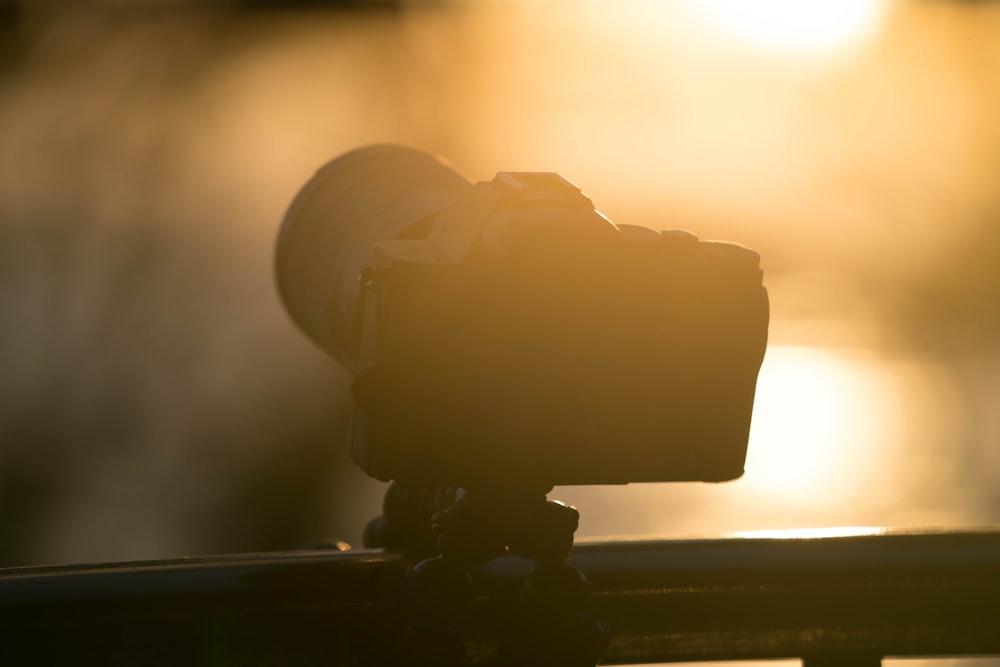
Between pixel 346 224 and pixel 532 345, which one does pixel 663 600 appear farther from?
pixel 346 224

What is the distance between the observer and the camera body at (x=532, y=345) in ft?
3.54

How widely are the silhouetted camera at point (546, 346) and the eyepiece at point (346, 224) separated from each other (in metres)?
0.28

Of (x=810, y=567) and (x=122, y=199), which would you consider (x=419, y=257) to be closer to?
(x=810, y=567)

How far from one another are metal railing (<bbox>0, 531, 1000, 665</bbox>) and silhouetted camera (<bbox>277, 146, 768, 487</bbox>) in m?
0.10

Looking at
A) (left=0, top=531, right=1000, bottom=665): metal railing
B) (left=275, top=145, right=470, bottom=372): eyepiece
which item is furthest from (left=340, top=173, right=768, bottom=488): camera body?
(left=275, top=145, right=470, bottom=372): eyepiece

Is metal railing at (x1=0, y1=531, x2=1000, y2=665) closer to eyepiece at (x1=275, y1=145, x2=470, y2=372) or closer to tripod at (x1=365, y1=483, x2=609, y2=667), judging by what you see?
tripod at (x1=365, y1=483, x2=609, y2=667)

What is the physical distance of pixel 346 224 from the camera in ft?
5.19

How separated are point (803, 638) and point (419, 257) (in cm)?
52

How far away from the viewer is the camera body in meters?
1.08

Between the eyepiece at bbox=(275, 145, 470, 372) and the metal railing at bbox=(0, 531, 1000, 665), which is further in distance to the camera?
the eyepiece at bbox=(275, 145, 470, 372)

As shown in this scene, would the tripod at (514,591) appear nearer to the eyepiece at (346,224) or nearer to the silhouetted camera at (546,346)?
the silhouetted camera at (546,346)

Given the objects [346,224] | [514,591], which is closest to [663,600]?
[514,591]

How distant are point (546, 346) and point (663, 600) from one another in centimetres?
29

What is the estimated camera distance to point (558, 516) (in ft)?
3.75
